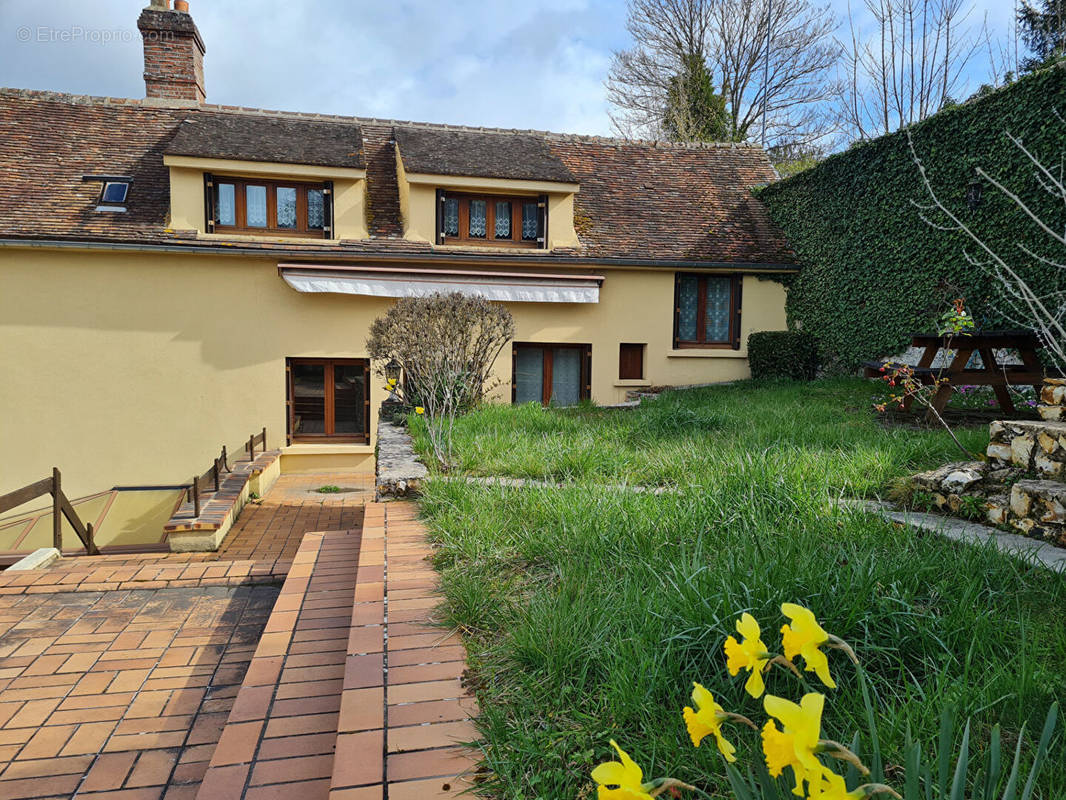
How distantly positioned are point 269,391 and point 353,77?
938 cm

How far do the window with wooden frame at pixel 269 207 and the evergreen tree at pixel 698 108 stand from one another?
54.8ft

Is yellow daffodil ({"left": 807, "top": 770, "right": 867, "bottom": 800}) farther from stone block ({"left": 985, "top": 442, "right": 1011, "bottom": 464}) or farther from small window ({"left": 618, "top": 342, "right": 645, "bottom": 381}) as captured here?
small window ({"left": 618, "top": 342, "right": 645, "bottom": 381})

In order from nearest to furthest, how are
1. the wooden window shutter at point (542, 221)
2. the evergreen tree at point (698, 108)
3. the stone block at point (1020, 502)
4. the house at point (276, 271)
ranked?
the stone block at point (1020, 502)
the house at point (276, 271)
the wooden window shutter at point (542, 221)
the evergreen tree at point (698, 108)

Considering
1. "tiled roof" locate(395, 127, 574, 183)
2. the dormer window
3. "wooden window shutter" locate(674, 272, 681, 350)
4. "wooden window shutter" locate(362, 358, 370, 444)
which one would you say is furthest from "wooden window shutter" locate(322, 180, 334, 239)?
"wooden window shutter" locate(674, 272, 681, 350)

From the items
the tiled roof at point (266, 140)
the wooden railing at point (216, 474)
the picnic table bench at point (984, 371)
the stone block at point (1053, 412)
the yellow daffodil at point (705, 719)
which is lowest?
the wooden railing at point (216, 474)

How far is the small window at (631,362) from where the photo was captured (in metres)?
15.1

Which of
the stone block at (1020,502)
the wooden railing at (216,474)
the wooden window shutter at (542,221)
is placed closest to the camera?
the stone block at (1020,502)

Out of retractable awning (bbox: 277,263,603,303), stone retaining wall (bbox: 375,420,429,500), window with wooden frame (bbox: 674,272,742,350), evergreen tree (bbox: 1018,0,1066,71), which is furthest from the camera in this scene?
evergreen tree (bbox: 1018,0,1066,71)

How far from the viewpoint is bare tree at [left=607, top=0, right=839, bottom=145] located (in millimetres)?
24969

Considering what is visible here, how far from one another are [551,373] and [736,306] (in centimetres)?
495

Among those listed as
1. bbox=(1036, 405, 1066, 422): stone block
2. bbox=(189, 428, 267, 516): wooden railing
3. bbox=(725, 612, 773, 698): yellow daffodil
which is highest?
bbox=(1036, 405, 1066, 422): stone block

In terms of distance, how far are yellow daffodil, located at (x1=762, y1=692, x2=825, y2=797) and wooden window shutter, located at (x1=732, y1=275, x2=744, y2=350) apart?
15.3 meters

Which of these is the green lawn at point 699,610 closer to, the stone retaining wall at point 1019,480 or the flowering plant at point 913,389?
the stone retaining wall at point 1019,480

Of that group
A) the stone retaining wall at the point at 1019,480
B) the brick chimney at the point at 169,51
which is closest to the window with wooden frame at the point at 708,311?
the stone retaining wall at the point at 1019,480
